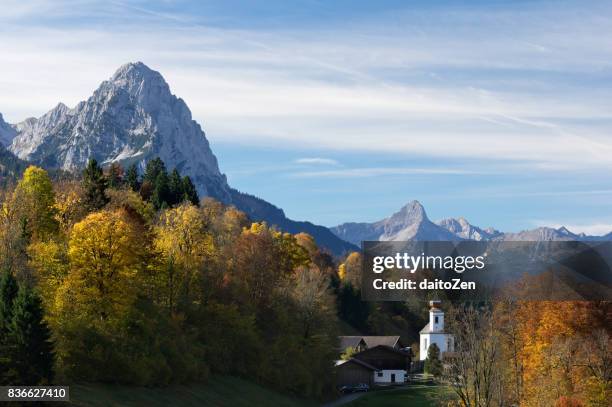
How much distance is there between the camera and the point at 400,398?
391ft

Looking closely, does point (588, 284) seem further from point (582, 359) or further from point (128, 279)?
point (128, 279)

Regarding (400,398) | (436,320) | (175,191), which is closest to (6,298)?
(400,398)

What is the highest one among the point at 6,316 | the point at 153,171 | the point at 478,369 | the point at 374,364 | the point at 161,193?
the point at 153,171

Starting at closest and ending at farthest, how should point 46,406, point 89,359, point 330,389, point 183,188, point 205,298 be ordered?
point 46,406
point 89,359
point 205,298
point 330,389
point 183,188

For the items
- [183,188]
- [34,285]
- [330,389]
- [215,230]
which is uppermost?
[183,188]

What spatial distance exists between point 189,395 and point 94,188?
40.9 meters

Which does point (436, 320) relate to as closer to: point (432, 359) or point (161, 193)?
point (432, 359)

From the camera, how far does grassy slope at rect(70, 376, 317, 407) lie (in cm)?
6034

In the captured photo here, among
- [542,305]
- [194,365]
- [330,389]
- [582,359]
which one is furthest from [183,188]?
[582,359]

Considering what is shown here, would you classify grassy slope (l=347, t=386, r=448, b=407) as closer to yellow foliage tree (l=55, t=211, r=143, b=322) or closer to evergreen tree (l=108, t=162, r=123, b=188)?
yellow foliage tree (l=55, t=211, r=143, b=322)

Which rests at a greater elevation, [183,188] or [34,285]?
[183,188]

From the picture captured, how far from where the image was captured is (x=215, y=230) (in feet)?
382

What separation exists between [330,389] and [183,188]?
45286 millimetres

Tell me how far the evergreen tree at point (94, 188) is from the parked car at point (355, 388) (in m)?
45.9
